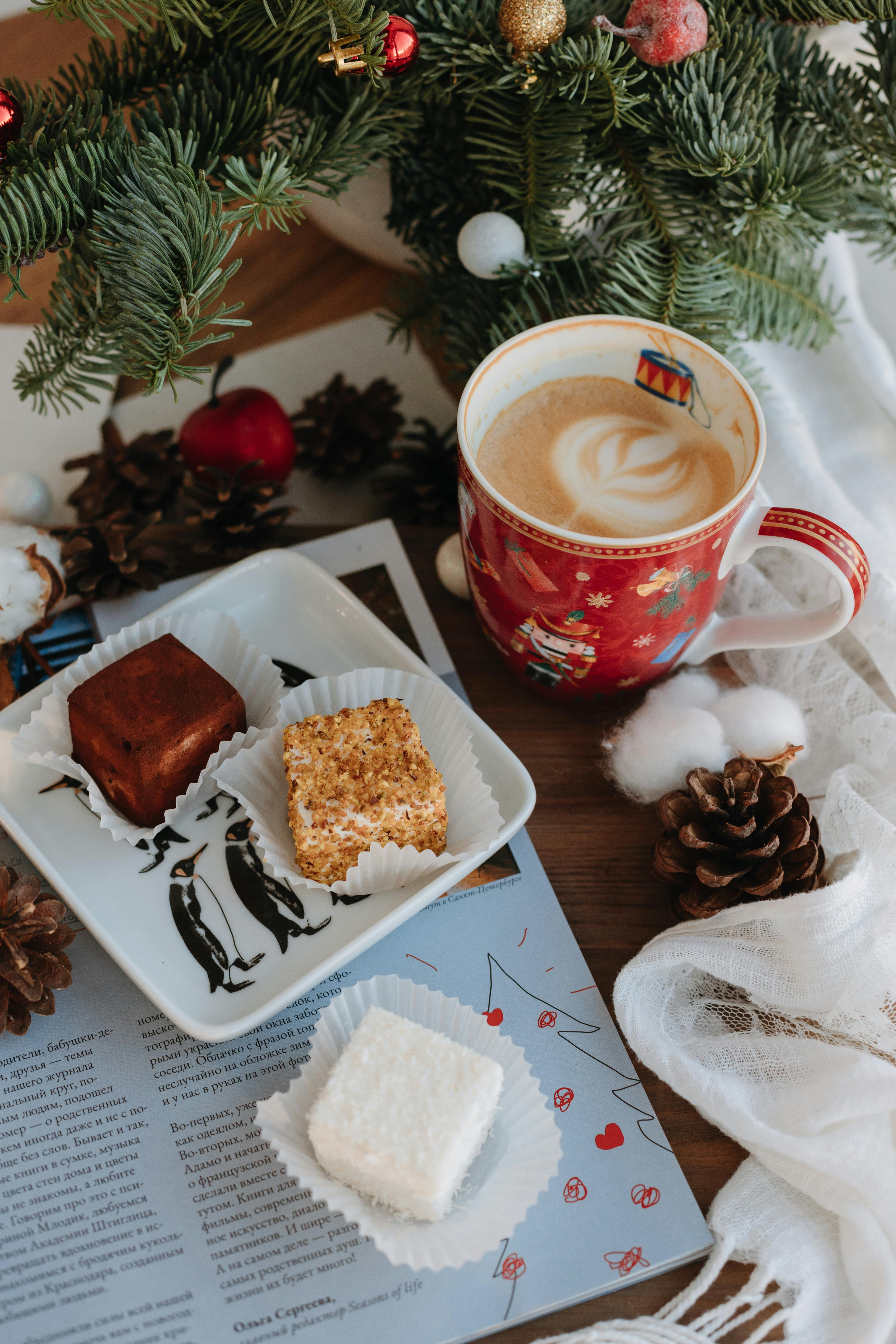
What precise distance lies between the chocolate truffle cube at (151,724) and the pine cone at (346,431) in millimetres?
344

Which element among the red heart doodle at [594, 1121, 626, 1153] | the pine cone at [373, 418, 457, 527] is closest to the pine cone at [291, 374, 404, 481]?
the pine cone at [373, 418, 457, 527]

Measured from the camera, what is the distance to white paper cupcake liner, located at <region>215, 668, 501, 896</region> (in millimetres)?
781

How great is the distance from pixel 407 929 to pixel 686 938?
223mm

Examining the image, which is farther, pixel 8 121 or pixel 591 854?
pixel 591 854

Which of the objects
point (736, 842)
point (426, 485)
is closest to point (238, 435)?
point (426, 485)

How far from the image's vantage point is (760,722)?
856 millimetres

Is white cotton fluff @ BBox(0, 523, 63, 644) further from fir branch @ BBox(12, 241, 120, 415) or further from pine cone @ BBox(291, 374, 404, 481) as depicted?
pine cone @ BBox(291, 374, 404, 481)

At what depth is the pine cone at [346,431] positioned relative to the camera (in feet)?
3.60

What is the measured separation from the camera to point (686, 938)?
30.2 inches

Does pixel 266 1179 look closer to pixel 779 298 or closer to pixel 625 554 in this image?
pixel 625 554

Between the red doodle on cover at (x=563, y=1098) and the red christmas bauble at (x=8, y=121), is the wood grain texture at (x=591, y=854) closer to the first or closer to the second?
the red doodle on cover at (x=563, y=1098)

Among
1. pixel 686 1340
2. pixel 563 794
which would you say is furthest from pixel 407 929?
pixel 686 1340

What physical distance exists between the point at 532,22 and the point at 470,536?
1.26 feet

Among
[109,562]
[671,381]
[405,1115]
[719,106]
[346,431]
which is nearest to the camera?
[405,1115]
